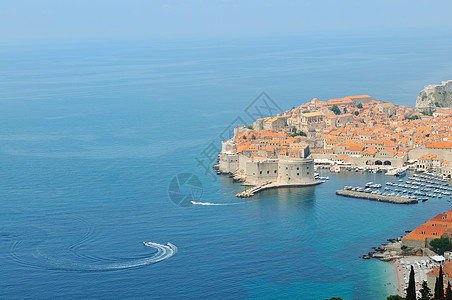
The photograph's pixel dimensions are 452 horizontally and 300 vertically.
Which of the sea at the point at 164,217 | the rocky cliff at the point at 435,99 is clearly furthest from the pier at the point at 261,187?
the rocky cliff at the point at 435,99

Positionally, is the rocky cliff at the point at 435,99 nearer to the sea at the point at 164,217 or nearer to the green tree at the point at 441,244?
the sea at the point at 164,217

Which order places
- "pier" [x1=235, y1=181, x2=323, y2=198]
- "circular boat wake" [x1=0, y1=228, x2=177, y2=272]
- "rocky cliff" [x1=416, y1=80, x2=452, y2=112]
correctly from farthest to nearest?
"rocky cliff" [x1=416, y1=80, x2=452, y2=112] < "pier" [x1=235, y1=181, x2=323, y2=198] < "circular boat wake" [x1=0, y1=228, x2=177, y2=272]

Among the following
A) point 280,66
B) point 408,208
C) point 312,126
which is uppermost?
point 280,66

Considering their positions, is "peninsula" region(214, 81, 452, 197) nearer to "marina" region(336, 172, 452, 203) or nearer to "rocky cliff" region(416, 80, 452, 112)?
"marina" region(336, 172, 452, 203)

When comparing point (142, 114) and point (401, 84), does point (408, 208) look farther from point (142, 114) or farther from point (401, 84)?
point (401, 84)

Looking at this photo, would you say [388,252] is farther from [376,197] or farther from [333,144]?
[333,144]

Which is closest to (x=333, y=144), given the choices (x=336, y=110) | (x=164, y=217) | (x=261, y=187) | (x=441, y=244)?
(x=261, y=187)

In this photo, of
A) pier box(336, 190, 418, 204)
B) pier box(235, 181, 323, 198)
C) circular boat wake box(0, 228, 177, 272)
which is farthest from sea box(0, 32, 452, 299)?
pier box(336, 190, 418, 204)

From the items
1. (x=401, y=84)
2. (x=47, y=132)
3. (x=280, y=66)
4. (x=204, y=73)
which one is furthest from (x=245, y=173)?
(x=280, y=66)
